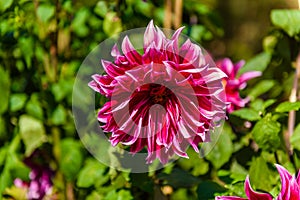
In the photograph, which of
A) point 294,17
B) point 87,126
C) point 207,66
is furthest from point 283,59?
point 207,66

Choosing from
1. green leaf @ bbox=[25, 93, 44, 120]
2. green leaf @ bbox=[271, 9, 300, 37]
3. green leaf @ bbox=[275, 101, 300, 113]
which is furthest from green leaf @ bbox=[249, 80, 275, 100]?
green leaf @ bbox=[25, 93, 44, 120]

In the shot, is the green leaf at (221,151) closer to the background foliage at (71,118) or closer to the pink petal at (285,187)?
the background foliage at (71,118)

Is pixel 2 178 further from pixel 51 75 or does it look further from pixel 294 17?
pixel 294 17

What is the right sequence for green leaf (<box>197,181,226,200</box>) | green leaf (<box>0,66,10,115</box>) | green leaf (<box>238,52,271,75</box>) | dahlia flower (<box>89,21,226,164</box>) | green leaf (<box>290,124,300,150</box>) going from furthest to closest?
green leaf (<box>238,52,271,75</box>), green leaf (<box>0,66,10,115</box>), green leaf (<box>290,124,300,150</box>), green leaf (<box>197,181,226,200</box>), dahlia flower (<box>89,21,226,164</box>)

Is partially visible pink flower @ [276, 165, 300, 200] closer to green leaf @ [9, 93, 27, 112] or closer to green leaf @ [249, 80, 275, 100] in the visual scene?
green leaf @ [249, 80, 275, 100]

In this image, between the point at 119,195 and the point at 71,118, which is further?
the point at 71,118

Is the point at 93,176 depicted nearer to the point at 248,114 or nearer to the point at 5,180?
the point at 5,180

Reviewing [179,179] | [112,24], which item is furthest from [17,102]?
[179,179]
